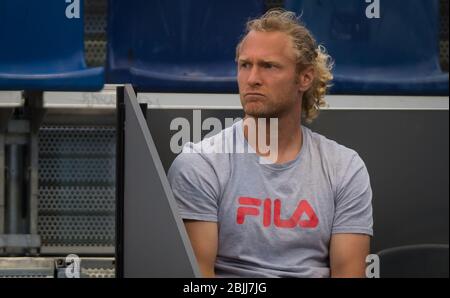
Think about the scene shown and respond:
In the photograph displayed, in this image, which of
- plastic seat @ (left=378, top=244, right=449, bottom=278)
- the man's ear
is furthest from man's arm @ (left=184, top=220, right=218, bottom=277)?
plastic seat @ (left=378, top=244, right=449, bottom=278)

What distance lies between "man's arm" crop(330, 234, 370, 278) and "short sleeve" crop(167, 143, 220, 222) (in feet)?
0.72

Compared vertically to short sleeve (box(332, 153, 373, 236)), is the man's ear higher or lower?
higher

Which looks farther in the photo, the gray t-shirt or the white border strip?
the white border strip

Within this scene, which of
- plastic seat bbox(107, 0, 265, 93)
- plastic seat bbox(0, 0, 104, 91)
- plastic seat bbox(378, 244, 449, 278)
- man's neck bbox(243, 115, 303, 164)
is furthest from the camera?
plastic seat bbox(107, 0, 265, 93)

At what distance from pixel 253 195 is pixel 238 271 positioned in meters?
0.13

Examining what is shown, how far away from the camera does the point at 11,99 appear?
2340 mm

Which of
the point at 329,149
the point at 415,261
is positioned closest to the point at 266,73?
the point at 329,149

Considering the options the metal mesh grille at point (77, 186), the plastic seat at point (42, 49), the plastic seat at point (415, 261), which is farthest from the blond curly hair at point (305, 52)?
the metal mesh grille at point (77, 186)

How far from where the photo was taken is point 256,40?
1.79m

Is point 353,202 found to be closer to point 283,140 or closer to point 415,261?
point 283,140

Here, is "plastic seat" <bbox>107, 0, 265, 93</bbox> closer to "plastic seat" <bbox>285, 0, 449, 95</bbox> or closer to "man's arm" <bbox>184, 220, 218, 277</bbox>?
"plastic seat" <bbox>285, 0, 449, 95</bbox>

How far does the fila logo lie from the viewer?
1.71 m
